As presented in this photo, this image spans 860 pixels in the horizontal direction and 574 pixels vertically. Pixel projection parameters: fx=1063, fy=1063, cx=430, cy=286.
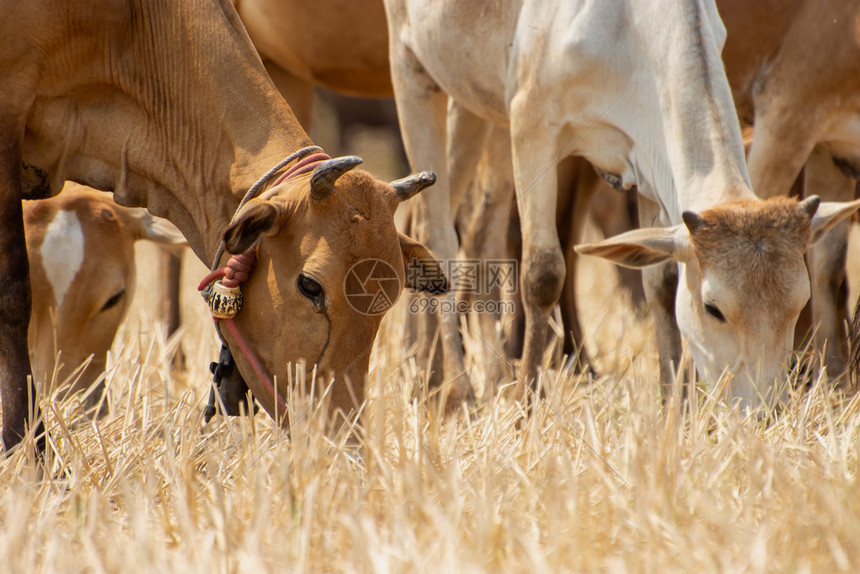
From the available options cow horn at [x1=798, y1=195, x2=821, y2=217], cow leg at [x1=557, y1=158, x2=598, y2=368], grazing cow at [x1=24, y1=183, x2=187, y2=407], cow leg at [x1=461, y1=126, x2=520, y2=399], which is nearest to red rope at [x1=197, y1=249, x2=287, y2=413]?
grazing cow at [x1=24, y1=183, x2=187, y2=407]

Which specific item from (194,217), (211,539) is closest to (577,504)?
(211,539)

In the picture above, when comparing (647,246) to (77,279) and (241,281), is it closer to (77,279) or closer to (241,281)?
(241,281)

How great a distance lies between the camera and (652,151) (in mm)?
4215

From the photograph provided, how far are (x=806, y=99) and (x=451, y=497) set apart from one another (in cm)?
300

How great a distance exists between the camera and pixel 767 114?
4918 mm

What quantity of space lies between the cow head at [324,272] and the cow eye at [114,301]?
1.31 m

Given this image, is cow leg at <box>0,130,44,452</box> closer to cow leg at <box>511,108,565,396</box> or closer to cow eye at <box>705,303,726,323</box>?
cow leg at <box>511,108,565,396</box>

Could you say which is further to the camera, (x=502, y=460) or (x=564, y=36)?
(x=564, y=36)

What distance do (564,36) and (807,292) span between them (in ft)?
4.75

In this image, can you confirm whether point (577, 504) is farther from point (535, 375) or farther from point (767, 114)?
point (767, 114)

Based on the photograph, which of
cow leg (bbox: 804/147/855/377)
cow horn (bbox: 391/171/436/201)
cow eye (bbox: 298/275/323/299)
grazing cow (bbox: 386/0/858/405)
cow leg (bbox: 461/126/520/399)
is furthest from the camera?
cow leg (bbox: 461/126/520/399)

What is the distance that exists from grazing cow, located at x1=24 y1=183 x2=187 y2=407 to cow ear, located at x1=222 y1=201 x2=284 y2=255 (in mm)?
1299

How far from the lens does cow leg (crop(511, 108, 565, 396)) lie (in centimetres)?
455

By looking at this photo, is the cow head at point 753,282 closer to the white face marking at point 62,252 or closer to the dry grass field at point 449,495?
the dry grass field at point 449,495
